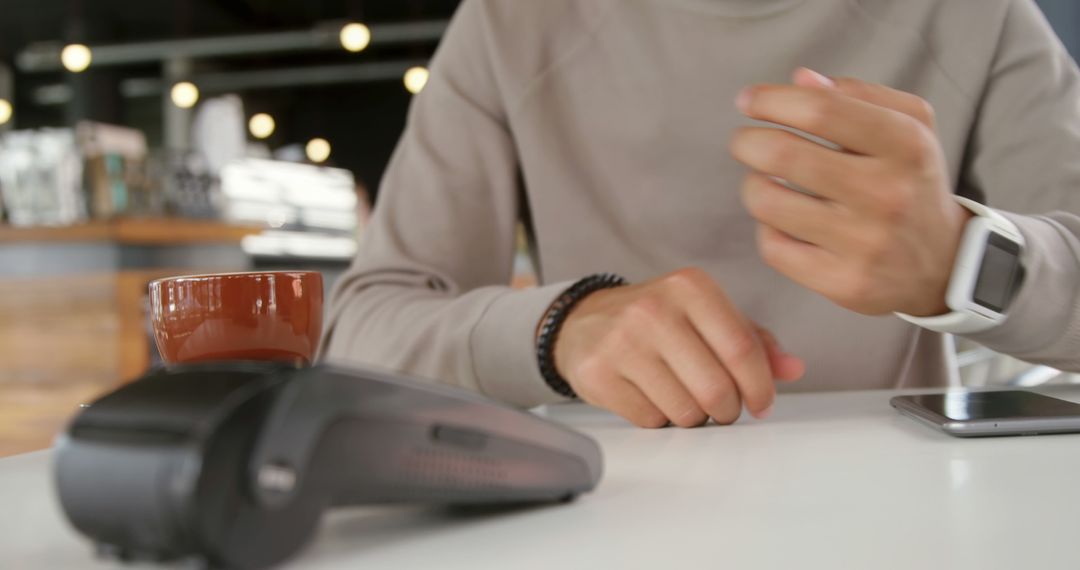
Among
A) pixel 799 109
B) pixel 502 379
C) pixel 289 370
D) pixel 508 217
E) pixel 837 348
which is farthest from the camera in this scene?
pixel 508 217

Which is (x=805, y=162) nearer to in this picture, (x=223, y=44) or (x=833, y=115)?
(x=833, y=115)

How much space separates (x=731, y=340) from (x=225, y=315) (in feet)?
1.10

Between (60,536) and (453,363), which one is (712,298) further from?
(60,536)

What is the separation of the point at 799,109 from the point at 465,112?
2.17ft

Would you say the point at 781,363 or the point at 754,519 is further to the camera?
the point at 781,363

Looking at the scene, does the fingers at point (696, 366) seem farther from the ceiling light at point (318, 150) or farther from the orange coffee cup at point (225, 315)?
the ceiling light at point (318, 150)

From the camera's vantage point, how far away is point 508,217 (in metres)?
1.19

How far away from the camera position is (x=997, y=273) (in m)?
0.72

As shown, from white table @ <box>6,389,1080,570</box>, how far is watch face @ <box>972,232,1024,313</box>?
6.8 inches

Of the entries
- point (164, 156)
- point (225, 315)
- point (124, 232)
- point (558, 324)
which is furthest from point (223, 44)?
point (225, 315)

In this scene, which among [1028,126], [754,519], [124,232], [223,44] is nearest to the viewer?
[754,519]

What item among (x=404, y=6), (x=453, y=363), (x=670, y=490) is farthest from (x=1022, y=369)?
(x=404, y=6)

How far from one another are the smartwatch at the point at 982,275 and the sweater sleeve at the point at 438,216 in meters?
Answer: 0.46

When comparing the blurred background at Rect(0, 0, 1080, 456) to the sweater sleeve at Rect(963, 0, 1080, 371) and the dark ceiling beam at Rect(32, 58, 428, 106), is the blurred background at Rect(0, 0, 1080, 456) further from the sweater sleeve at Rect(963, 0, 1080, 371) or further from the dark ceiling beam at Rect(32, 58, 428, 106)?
the sweater sleeve at Rect(963, 0, 1080, 371)
